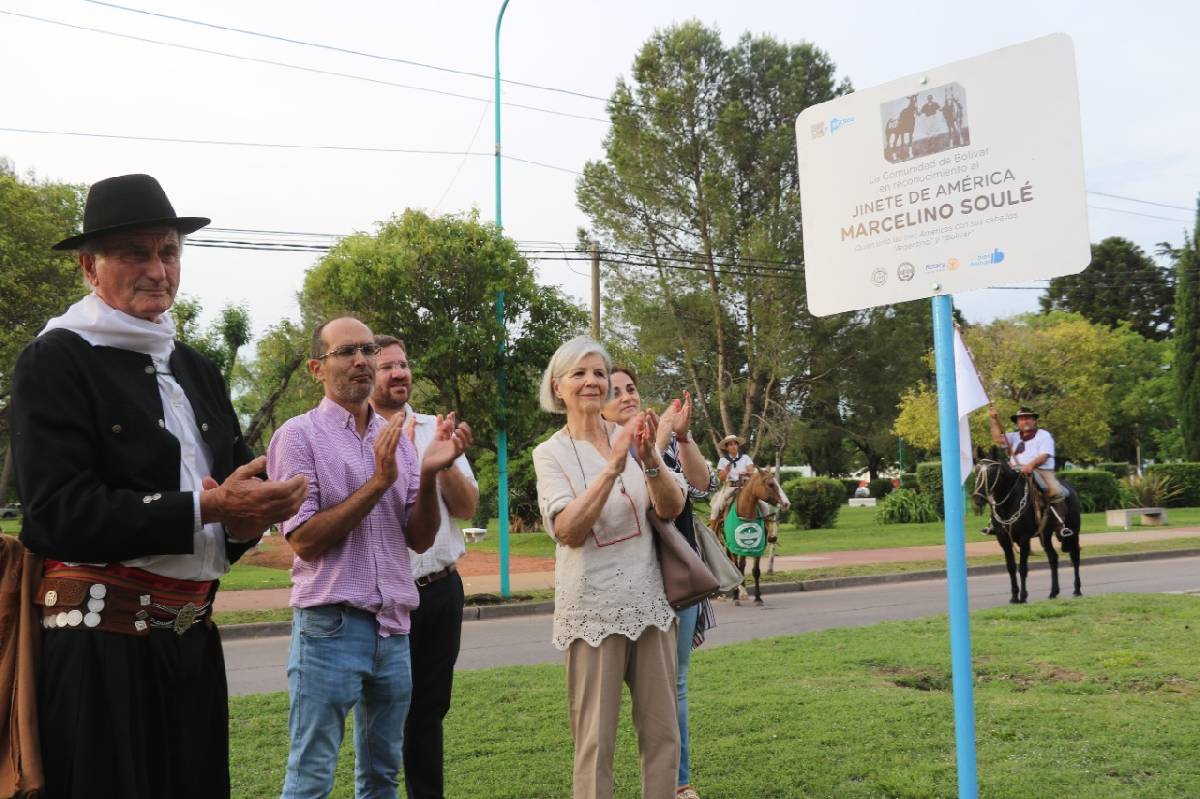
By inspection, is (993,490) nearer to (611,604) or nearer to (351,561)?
(611,604)

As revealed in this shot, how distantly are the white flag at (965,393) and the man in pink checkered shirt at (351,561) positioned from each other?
6.33ft

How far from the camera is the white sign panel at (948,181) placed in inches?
143

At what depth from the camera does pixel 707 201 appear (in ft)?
132

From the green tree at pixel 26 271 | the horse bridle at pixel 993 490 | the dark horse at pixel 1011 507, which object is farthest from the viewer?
the green tree at pixel 26 271

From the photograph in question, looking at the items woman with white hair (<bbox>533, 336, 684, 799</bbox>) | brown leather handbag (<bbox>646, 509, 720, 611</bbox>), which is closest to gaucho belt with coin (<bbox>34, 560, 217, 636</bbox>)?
woman with white hair (<bbox>533, 336, 684, 799</bbox>)

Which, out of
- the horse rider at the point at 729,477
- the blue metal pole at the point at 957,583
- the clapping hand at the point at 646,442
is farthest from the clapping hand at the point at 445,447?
the horse rider at the point at 729,477

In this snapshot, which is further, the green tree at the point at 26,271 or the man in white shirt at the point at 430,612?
the green tree at the point at 26,271

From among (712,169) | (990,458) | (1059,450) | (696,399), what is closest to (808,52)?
(712,169)

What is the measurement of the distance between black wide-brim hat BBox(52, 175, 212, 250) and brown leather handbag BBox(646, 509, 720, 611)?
7.20 ft

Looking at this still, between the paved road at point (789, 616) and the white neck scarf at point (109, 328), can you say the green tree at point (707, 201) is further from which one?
the white neck scarf at point (109, 328)

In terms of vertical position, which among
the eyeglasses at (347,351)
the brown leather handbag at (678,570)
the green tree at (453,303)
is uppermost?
the green tree at (453,303)

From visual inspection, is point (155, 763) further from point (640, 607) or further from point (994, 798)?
point (994, 798)

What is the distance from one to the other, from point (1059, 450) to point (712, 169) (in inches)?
779

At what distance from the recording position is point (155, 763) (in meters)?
2.54
